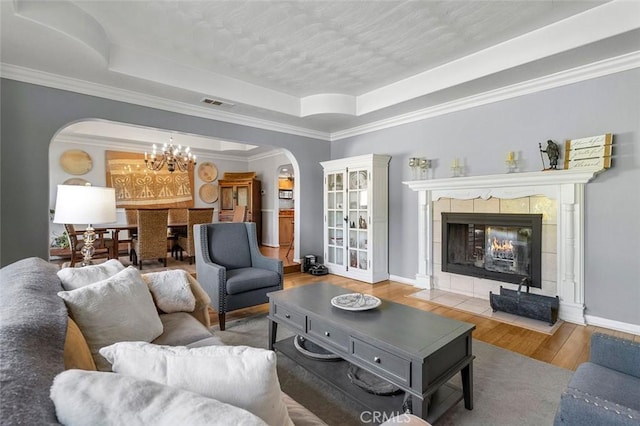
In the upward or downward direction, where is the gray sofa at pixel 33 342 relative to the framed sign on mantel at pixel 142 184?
downward

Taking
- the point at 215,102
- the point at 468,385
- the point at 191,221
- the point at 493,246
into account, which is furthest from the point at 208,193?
the point at 468,385

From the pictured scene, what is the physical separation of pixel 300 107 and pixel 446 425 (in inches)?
165

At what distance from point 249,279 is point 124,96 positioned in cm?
266

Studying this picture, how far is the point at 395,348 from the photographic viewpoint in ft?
5.14

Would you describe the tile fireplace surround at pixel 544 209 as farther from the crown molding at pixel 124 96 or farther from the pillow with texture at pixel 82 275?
the pillow with texture at pixel 82 275

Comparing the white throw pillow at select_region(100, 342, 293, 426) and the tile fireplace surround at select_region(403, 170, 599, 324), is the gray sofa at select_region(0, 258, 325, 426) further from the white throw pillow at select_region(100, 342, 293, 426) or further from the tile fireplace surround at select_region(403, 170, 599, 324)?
the tile fireplace surround at select_region(403, 170, 599, 324)

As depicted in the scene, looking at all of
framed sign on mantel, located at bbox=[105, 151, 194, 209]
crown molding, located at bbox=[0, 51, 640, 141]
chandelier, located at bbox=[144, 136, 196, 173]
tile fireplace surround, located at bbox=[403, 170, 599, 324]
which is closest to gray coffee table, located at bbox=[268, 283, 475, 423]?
tile fireplace surround, located at bbox=[403, 170, 599, 324]

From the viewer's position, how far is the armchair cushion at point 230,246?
133 inches

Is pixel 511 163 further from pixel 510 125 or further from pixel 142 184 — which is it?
pixel 142 184

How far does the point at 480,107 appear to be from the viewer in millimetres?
3848

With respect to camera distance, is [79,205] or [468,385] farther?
[79,205]

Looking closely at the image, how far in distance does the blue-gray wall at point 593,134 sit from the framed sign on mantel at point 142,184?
6.20m

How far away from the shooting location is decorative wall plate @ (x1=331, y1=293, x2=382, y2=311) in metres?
2.05

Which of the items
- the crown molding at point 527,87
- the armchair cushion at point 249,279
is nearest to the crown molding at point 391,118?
the crown molding at point 527,87
